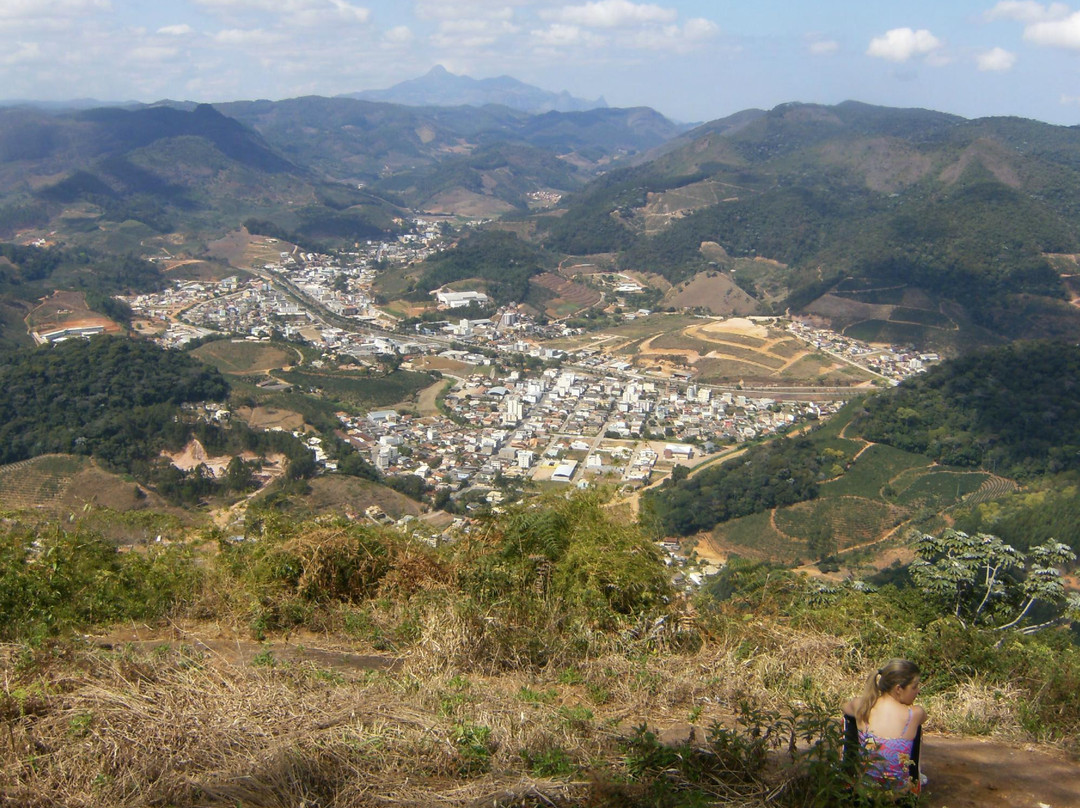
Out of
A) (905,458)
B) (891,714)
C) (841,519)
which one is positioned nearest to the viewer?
(891,714)

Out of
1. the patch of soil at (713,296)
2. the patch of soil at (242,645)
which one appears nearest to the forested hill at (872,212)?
the patch of soil at (713,296)

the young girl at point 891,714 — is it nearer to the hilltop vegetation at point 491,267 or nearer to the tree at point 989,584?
the tree at point 989,584

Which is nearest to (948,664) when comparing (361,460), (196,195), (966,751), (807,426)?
(966,751)

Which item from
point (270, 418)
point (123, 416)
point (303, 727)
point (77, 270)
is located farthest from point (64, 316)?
point (303, 727)

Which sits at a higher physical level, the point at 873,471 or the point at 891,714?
the point at 891,714

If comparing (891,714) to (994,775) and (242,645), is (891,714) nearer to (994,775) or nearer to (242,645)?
(994,775)

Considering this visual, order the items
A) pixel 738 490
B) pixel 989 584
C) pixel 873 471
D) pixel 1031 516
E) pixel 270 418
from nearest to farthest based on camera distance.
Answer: pixel 989 584 < pixel 1031 516 < pixel 738 490 < pixel 873 471 < pixel 270 418

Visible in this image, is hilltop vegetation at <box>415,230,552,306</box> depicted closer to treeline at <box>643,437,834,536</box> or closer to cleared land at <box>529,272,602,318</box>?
cleared land at <box>529,272,602,318</box>

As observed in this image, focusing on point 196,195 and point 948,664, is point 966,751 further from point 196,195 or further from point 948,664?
point 196,195

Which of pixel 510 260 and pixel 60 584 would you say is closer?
pixel 60 584
